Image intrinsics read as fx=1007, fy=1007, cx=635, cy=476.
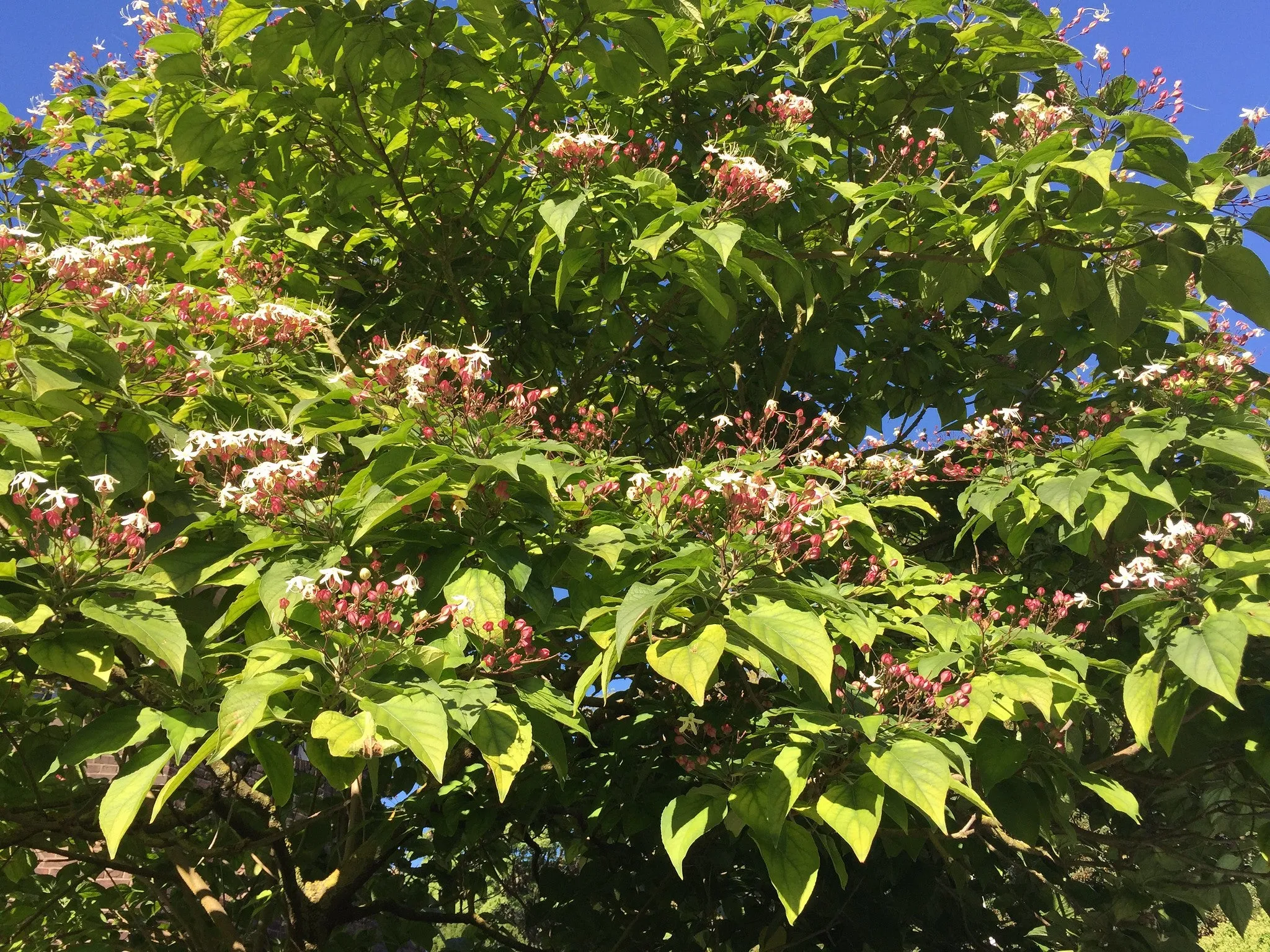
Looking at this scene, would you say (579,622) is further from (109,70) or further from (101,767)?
(101,767)

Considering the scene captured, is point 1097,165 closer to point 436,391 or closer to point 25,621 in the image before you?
point 436,391

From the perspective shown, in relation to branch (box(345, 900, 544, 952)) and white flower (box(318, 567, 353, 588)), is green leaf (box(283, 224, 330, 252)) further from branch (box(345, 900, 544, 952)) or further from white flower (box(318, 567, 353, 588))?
branch (box(345, 900, 544, 952))

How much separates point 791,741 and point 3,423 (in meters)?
1.65

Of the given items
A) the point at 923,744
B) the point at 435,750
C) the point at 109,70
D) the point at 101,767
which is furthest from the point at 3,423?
the point at 101,767

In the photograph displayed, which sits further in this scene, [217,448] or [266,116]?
[266,116]

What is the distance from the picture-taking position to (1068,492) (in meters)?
2.49

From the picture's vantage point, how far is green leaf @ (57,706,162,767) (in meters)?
1.81

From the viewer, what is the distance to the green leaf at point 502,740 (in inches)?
69.5

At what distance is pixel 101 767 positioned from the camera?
22.2 ft

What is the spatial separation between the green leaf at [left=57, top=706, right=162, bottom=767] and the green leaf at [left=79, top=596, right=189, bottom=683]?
121 millimetres

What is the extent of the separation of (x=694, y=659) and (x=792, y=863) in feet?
1.59

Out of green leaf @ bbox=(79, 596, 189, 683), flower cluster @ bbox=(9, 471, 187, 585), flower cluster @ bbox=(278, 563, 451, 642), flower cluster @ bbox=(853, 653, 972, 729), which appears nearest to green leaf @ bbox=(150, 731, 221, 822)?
green leaf @ bbox=(79, 596, 189, 683)

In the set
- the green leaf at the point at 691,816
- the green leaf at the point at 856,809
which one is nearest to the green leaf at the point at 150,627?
the green leaf at the point at 691,816

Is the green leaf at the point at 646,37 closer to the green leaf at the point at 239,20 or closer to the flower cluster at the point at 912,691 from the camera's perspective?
the green leaf at the point at 239,20
